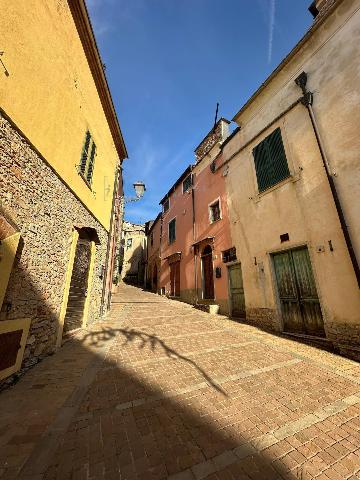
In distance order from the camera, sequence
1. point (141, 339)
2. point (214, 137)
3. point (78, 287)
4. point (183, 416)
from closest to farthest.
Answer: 1. point (183, 416)
2. point (141, 339)
3. point (78, 287)
4. point (214, 137)

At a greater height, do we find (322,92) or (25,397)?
(322,92)

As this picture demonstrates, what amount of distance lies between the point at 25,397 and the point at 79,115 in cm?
666

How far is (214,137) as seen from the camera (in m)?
13.5

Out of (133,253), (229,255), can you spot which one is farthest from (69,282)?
(133,253)

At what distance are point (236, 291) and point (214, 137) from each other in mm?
9428

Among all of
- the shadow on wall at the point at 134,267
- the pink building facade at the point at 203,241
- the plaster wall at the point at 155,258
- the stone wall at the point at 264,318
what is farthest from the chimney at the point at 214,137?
the shadow on wall at the point at 134,267

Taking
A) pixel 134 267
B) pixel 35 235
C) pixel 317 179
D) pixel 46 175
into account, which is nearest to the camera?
pixel 35 235

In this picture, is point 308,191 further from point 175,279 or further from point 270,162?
point 175,279

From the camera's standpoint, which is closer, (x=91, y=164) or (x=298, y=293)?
(x=298, y=293)

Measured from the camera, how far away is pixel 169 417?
2.77 metres

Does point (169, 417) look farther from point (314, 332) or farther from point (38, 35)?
point (38, 35)

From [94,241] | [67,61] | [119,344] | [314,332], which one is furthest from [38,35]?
[314,332]

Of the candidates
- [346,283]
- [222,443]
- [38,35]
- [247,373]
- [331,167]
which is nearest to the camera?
[222,443]

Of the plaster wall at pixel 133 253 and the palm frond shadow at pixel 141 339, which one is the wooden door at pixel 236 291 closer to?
the palm frond shadow at pixel 141 339
